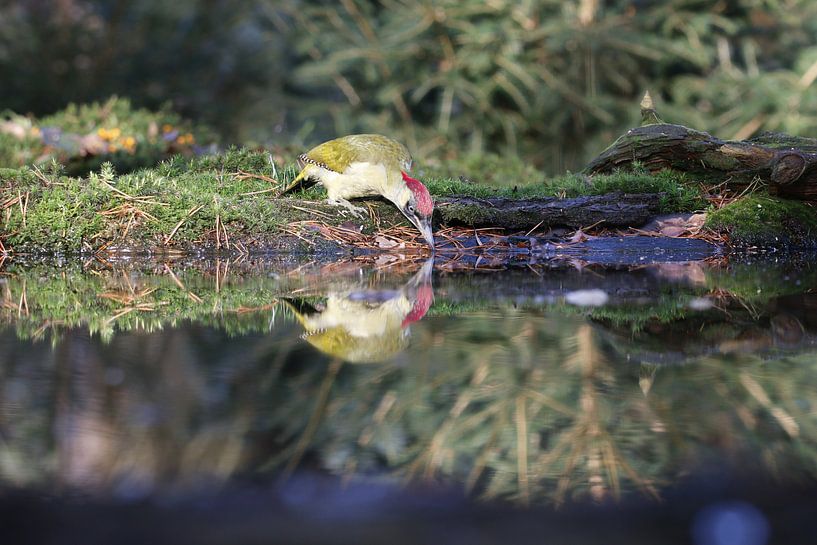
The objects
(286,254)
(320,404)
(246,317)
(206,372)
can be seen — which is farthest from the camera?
(286,254)

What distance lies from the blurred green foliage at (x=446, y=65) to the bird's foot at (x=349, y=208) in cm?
505

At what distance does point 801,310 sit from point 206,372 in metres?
2.16

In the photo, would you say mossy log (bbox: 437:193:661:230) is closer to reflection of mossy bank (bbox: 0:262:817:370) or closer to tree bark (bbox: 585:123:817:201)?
tree bark (bbox: 585:123:817:201)

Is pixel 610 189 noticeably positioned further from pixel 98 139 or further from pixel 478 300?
pixel 98 139

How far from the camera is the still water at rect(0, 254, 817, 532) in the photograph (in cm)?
145

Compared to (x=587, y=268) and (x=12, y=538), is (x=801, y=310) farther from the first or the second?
(x=12, y=538)

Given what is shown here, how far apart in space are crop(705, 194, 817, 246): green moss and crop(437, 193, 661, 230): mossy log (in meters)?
0.45

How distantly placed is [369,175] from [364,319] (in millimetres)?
2357

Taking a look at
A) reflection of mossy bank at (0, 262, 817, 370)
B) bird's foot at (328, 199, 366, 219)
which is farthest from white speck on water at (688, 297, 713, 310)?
bird's foot at (328, 199, 366, 219)

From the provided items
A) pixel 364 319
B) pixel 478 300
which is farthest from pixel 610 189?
pixel 364 319

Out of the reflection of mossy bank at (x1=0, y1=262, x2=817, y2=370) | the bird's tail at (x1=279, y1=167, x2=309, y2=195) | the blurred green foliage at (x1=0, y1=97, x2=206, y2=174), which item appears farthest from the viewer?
the blurred green foliage at (x1=0, y1=97, x2=206, y2=174)

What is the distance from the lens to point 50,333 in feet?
8.88

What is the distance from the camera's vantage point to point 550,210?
5.18 metres

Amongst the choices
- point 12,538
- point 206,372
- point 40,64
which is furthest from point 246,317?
point 40,64
